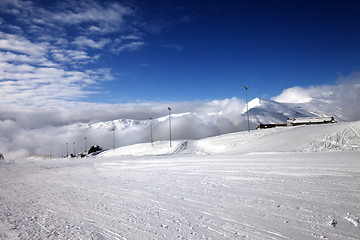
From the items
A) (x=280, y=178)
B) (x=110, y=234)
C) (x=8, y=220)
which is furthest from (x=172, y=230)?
(x=280, y=178)

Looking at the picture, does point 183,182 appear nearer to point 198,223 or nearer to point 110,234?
point 198,223

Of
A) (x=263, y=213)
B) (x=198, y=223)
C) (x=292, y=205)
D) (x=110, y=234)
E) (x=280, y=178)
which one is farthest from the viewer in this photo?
(x=280, y=178)

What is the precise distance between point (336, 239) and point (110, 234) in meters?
5.01

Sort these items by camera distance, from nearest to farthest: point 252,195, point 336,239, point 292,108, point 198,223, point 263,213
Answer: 1. point 336,239
2. point 198,223
3. point 263,213
4. point 252,195
5. point 292,108

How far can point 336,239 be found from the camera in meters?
4.74

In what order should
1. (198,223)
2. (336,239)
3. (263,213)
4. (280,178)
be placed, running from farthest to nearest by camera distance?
(280,178), (263,213), (198,223), (336,239)

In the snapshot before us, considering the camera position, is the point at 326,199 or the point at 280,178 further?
the point at 280,178

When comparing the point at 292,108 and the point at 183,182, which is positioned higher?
the point at 292,108

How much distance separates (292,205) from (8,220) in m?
8.49

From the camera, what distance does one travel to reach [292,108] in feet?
655


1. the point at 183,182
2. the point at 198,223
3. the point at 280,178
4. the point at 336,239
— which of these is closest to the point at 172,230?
the point at 198,223

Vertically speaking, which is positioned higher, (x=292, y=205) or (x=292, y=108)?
(x=292, y=108)

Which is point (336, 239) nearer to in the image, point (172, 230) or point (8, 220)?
point (172, 230)

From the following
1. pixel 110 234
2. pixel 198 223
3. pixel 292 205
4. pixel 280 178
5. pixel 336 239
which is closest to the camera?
pixel 336 239
